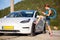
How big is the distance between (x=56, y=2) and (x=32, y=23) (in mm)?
23901

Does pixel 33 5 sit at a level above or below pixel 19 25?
above

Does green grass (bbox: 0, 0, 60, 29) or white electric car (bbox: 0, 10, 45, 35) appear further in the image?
green grass (bbox: 0, 0, 60, 29)

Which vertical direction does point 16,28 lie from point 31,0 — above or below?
below

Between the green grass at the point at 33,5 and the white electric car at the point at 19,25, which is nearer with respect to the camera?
the white electric car at the point at 19,25

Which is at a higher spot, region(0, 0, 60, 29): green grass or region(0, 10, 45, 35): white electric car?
region(0, 0, 60, 29): green grass

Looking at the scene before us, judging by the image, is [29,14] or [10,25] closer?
[10,25]

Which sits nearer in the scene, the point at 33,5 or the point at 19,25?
the point at 19,25

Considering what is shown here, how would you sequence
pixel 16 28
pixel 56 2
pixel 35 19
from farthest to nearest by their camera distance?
1. pixel 56 2
2. pixel 35 19
3. pixel 16 28

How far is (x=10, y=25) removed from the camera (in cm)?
1231

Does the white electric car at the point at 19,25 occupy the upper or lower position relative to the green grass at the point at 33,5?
lower

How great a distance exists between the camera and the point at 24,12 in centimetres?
1395

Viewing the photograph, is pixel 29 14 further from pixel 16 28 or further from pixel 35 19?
pixel 16 28

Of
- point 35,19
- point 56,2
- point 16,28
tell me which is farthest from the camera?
point 56,2

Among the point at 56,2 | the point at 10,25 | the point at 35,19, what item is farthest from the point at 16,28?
the point at 56,2
